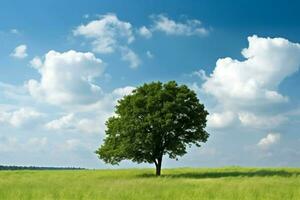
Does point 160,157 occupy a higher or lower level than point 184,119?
lower

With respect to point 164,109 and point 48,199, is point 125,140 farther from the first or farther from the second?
point 48,199

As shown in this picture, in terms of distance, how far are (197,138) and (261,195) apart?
38965 millimetres

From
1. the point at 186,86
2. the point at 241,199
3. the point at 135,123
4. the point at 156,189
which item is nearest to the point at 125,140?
the point at 135,123

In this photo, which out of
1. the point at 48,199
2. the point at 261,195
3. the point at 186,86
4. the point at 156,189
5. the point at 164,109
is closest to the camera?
the point at 48,199

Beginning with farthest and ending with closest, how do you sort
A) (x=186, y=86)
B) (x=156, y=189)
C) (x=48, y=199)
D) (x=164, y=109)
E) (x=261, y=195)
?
(x=186, y=86) < (x=164, y=109) < (x=156, y=189) < (x=261, y=195) < (x=48, y=199)

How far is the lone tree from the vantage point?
55.5m

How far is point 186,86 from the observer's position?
59875mm

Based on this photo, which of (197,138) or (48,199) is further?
(197,138)

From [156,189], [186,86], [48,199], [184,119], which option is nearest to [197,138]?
[184,119]

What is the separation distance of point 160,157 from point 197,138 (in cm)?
504

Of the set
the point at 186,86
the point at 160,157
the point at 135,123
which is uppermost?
the point at 186,86

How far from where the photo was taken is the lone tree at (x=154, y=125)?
5550 cm

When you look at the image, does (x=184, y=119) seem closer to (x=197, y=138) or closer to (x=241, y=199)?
(x=197, y=138)

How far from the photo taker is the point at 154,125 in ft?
182
